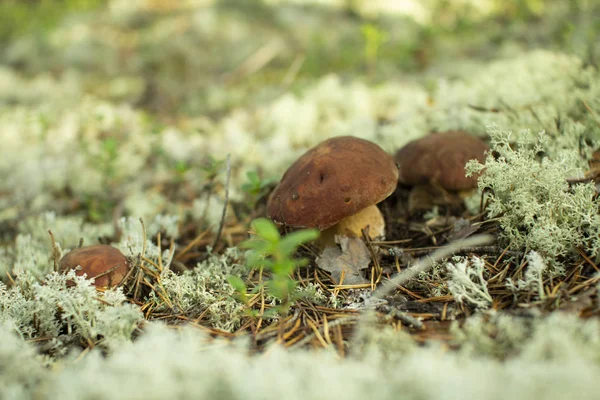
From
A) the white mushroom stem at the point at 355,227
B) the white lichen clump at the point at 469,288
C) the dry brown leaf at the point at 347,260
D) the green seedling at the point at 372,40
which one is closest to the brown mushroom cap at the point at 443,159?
the white mushroom stem at the point at 355,227

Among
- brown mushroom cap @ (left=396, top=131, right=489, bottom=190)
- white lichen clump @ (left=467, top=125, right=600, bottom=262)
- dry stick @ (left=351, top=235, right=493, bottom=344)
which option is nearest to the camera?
dry stick @ (left=351, top=235, right=493, bottom=344)

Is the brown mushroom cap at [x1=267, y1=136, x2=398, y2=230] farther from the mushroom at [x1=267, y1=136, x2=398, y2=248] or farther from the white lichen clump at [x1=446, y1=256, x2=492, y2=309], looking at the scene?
the white lichen clump at [x1=446, y1=256, x2=492, y2=309]

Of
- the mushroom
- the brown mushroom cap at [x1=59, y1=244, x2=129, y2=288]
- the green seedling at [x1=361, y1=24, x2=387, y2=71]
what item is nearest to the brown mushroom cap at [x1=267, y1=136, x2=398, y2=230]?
the mushroom

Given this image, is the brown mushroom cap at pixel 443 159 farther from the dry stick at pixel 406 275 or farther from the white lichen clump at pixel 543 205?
the dry stick at pixel 406 275

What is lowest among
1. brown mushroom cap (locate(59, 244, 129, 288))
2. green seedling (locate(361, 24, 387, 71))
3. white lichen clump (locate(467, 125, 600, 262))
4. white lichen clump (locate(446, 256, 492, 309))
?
brown mushroom cap (locate(59, 244, 129, 288))

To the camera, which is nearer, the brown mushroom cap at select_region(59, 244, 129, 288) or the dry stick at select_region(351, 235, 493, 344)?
the dry stick at select_region(351, 235, 493, 344)

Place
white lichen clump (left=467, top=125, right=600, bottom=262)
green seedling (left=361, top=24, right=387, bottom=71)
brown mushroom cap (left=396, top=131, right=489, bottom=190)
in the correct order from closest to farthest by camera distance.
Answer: white lichen clump (left=467, top=125, right=600, bottom=262) < brown mushroom cap (left=396, top=131, right=489, bottom=190) < green seedling (left=361, top=24, right=387, bottom=71)
